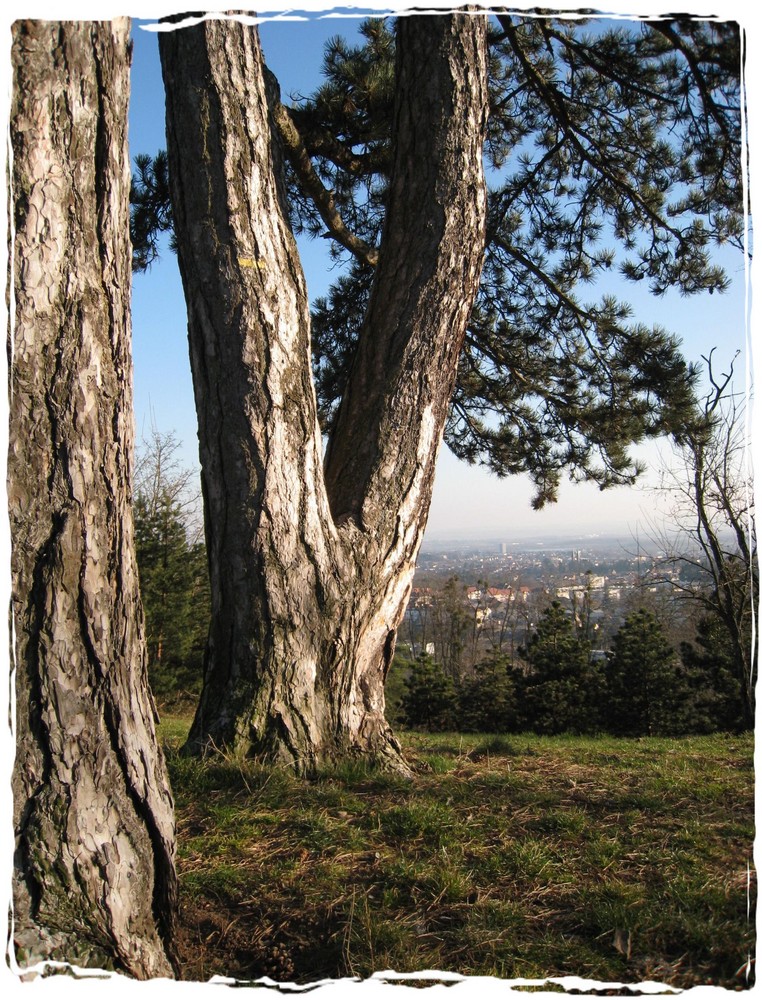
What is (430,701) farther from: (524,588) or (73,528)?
(524,588)

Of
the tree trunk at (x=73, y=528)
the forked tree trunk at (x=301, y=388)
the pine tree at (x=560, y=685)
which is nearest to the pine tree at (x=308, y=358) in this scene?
the forked tree trunk at (x=301, y=388)

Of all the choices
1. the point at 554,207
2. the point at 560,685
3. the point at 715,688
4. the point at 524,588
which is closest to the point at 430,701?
the point at 560,685

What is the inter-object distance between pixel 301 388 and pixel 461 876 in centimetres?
206

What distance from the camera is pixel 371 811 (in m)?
2.62

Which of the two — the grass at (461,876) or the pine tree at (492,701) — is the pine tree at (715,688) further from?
the grass at (461,876)

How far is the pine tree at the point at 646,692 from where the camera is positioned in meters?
8.76

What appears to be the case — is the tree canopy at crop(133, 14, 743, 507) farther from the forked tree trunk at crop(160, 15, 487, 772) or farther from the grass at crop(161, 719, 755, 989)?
the grass at crop(161, 719, 755, 989)

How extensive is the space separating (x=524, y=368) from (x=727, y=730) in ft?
17.4

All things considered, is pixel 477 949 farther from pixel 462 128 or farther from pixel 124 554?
pixel 462 128

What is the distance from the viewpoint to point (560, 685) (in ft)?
29.5

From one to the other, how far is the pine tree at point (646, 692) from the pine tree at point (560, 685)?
0.83ft

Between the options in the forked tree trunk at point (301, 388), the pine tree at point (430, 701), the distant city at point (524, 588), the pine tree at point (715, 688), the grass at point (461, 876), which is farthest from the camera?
the distant city at point (524, 588)

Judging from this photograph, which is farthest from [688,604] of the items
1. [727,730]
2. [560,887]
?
[560,887]

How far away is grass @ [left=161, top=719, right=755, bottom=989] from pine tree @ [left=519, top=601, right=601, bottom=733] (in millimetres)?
5829
